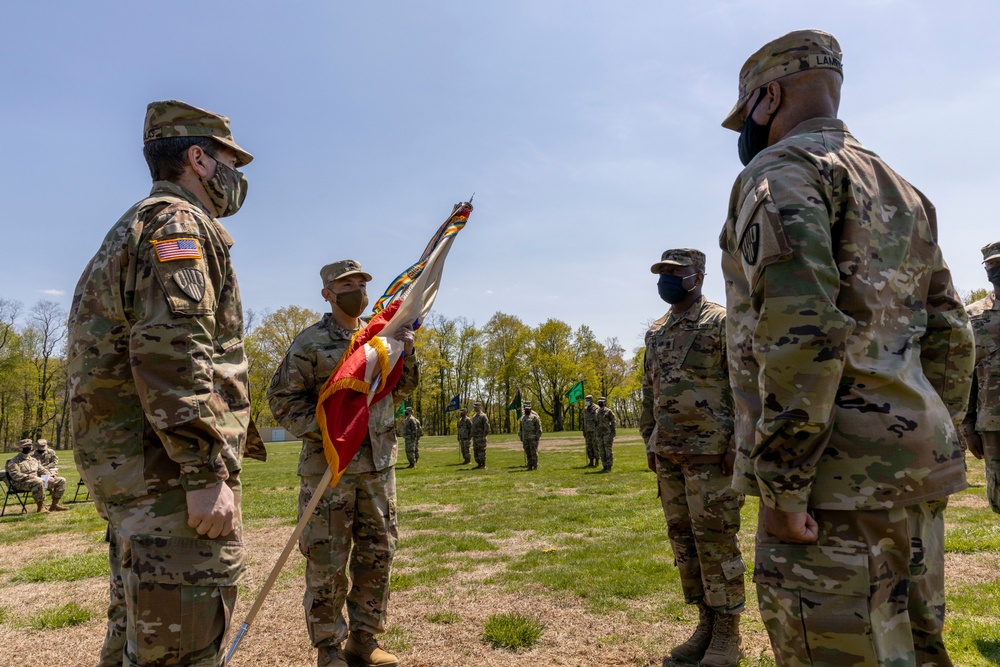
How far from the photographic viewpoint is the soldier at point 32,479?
14227 mm

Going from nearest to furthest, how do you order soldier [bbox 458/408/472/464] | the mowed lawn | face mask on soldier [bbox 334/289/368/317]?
the mowed lawn, face mask on soldier [bbox 334/289/368/317], soldier [bbox 458/408/472/464]

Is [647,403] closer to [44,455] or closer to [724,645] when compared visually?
[724,645]

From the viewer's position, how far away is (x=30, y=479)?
46.9ft

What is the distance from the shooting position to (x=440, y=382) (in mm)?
65188

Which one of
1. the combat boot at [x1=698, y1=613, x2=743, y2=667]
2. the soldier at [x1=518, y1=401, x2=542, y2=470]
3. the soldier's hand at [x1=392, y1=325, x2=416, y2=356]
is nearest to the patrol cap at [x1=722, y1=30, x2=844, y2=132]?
the soldier's hand at [x1=392, y1=325, x2=416, y2=356]

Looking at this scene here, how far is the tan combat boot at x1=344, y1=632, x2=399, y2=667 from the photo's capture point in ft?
14.3

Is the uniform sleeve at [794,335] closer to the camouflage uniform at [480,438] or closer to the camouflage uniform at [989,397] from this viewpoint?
the camouflage uniform at [989,397]

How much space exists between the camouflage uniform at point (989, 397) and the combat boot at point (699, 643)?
3.40 meters

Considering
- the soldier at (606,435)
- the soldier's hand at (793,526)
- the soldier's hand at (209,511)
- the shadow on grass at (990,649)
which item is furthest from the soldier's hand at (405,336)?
the soldier at (606,435)

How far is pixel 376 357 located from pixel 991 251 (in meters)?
6.25

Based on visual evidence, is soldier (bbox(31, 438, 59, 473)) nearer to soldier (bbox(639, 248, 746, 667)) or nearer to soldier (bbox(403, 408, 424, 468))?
soldier (bbox(403, 408, 424, 468))

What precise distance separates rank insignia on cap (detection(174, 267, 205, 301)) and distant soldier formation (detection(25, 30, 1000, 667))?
11 millimetres

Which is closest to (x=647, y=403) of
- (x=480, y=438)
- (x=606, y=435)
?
(x=606, y=435)

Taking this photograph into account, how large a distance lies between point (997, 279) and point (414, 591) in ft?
21.8
